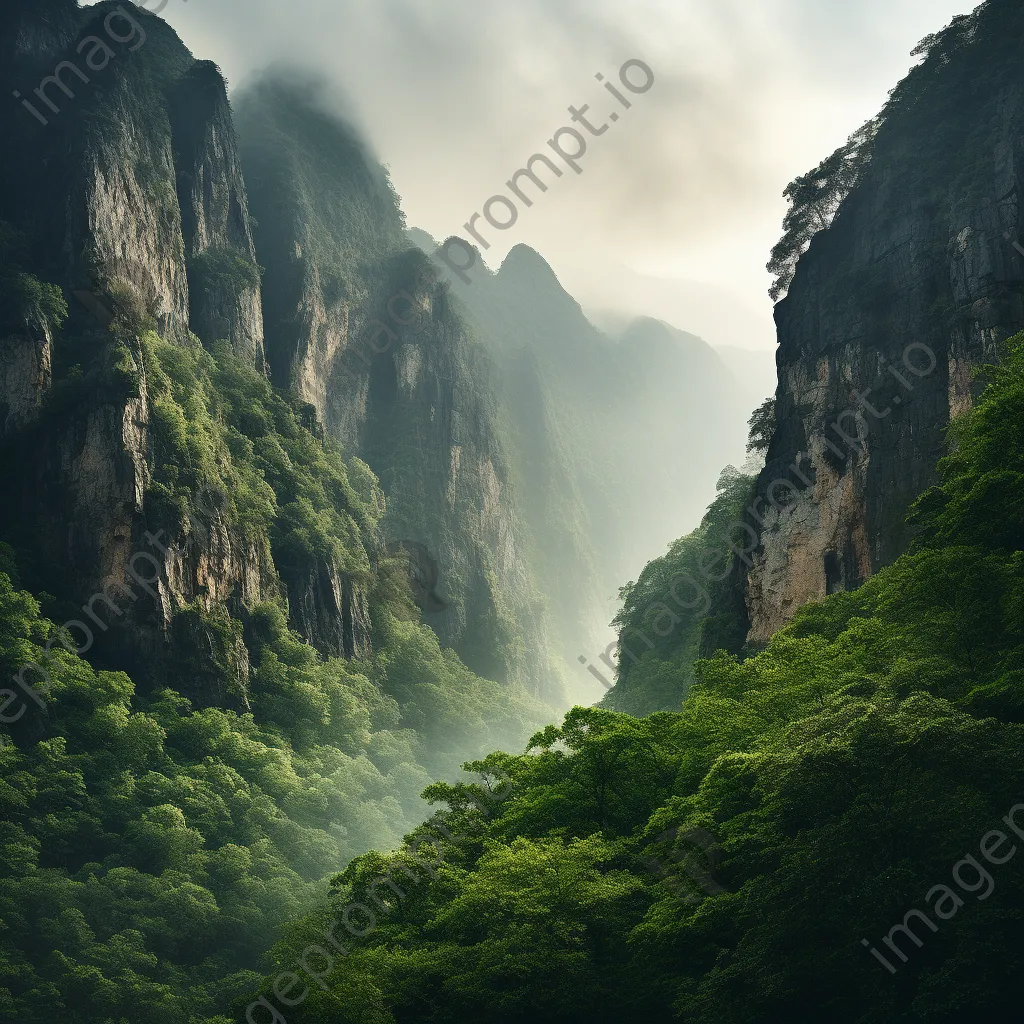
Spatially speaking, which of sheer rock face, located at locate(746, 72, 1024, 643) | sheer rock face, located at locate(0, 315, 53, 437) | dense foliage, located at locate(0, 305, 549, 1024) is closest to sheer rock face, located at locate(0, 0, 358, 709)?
sheer rock face, located at locate(0, 315, 53, 437)

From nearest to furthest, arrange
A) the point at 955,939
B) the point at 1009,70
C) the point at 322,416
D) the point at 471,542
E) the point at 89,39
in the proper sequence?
the point at 955,939
the point at 1009,70
the point at 89,39
the point at 322,416
the point at 471,542

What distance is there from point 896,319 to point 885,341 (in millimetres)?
1100

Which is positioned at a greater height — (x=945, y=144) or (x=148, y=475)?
(x=945, y=144)

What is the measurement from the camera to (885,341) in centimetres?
4531

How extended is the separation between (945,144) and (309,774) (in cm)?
5142

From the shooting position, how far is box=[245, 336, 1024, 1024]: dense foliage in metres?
15.3

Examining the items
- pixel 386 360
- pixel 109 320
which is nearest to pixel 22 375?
pixel 109 320

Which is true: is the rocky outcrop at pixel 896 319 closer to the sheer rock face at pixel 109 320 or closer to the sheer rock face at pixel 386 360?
the sheer rock face at pixel 109 320

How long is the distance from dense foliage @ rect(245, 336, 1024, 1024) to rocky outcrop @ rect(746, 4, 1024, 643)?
11.0m

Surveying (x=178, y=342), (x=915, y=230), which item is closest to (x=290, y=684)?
(x=178, y=342)

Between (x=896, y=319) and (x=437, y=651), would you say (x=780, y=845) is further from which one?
(x=437, y=651)

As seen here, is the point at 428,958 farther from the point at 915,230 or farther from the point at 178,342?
the point at 178,342

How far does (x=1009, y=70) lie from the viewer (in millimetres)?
45812

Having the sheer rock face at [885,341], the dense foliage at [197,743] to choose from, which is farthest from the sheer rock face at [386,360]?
the sheer rock face at [885,341]
